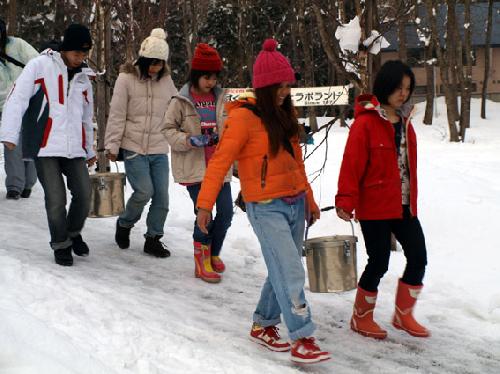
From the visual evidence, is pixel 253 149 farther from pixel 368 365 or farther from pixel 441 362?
pixel 441 362

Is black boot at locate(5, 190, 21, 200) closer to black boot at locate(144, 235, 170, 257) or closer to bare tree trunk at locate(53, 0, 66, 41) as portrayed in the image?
black boot at locate(144, 235, 170, 257)

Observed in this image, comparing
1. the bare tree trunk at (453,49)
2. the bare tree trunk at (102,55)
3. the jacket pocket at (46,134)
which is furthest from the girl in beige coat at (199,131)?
the bare tree trunk at (453,49)

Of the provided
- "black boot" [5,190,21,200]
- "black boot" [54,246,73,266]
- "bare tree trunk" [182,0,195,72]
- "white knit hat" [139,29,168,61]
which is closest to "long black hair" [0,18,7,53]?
"black boot" [5,190,21,200]

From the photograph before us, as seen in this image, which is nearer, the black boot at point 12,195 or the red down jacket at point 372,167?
the red down jacket at point 372,167

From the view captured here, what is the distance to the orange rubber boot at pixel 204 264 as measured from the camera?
6.10 m

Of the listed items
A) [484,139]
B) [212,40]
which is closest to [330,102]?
[484,139]

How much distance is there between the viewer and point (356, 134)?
4.63 meters

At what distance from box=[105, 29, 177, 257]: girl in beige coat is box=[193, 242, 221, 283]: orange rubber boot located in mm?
727

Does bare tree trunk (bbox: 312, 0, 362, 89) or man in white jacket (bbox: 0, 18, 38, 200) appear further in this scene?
man in white jacket (bbox: 0, 18, 38, 200)

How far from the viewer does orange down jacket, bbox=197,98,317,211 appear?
13.4 feet

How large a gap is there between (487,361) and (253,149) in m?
2.05

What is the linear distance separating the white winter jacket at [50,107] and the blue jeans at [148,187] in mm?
682

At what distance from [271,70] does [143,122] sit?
2585 millimetres

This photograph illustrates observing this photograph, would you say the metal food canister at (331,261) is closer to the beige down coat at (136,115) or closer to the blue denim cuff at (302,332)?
the blue denim cuff at (302,332)
